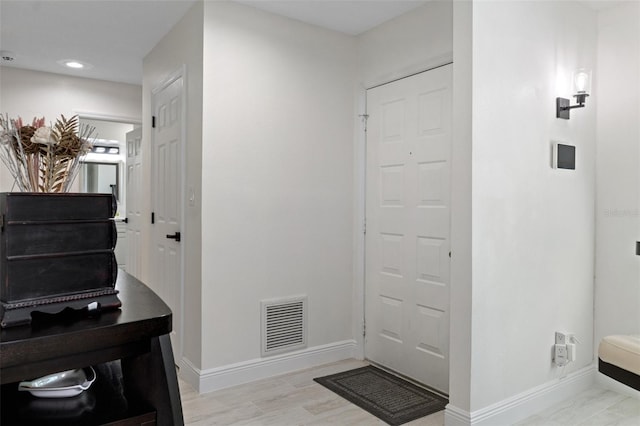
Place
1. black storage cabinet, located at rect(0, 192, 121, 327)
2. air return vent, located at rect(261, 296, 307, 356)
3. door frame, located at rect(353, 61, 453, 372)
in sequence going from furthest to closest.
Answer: door frame, located at rect(353, 61, 453, 372), air return vent, located at rect(261, 296, 307, 356), black storage cabinet, located at rect(0, 192, 121, 327)

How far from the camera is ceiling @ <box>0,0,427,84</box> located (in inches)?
121

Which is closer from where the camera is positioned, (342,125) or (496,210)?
(496,210)

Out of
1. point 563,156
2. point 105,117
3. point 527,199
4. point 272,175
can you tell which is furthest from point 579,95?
point 105,117

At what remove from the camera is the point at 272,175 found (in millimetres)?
3213

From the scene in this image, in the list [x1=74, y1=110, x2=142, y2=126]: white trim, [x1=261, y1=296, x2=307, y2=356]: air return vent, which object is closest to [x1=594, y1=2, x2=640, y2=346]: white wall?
[x1=261, y1=296, x2=307, y2=356]: air return vent

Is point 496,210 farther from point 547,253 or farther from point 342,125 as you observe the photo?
point 342,125

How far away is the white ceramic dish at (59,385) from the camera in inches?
40.9

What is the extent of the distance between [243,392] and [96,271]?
2.09m

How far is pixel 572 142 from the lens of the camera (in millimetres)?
2877

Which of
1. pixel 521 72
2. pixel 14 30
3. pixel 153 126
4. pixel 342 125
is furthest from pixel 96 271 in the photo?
pixel 14 30

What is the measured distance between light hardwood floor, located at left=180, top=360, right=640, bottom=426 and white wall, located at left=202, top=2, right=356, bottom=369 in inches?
9.9

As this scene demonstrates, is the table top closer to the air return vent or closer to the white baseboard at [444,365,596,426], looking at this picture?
the white baseboard at [444,365,596,426]

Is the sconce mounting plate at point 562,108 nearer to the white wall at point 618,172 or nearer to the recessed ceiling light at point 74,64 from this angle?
the white wall at point 618,172

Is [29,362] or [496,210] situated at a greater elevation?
[496,210]
